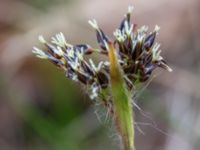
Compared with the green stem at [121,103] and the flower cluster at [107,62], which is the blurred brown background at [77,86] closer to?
the flower cluster at [107,62]

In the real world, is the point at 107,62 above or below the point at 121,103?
above

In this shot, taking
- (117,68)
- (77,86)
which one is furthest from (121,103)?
(77,86)

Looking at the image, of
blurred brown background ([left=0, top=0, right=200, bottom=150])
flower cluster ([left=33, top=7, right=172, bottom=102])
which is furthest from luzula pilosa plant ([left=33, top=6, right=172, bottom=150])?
blurred brown background ([left=0, top=0, right=200, bottom=150])

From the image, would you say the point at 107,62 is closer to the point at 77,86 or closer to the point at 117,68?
the point at 117,68

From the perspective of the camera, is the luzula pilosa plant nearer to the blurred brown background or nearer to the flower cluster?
the flower cluster

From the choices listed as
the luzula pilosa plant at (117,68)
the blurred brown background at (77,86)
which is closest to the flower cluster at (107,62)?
the luzula pilosa plant at (117,68)

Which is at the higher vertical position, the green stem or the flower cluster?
the flower cluster
